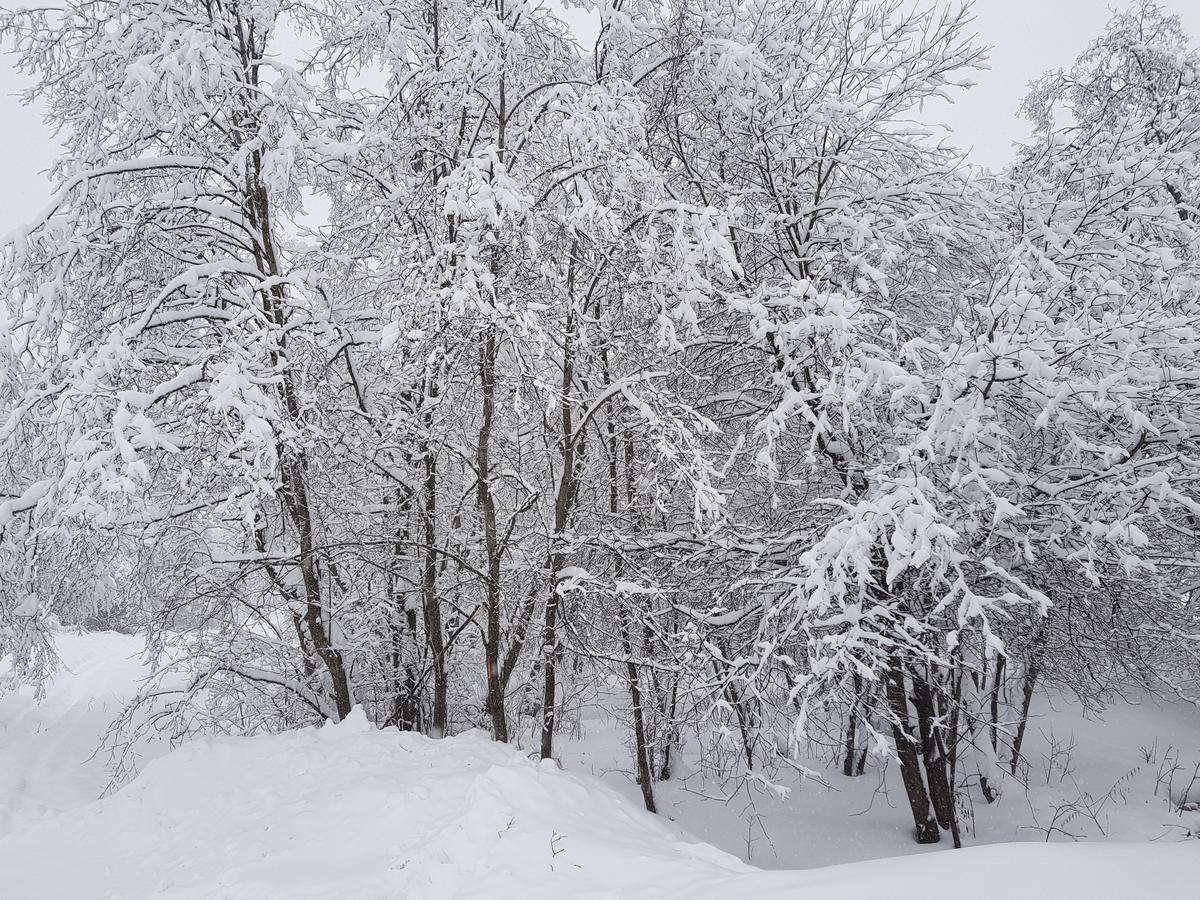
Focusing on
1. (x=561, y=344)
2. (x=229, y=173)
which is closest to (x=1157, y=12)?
(x=561, y=344)

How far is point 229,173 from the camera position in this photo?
6.78m

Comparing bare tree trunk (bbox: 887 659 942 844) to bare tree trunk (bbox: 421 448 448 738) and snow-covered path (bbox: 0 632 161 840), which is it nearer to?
bare tree trunk (bbox: 421 448 448 738)

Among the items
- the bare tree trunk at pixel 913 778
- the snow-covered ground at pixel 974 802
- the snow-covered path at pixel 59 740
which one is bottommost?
the snow-covered path at pixel 59 740

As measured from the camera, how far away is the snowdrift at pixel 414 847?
9.61 ft

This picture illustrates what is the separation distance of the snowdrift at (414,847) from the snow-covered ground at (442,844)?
0.01m

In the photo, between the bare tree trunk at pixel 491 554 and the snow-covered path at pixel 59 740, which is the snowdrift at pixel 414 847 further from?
the snow-covered path at pixel 59 740

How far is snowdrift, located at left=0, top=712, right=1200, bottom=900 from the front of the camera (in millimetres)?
2928

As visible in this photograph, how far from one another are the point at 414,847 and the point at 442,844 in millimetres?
287

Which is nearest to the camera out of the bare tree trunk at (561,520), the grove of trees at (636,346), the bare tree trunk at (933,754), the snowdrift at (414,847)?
the snowdrift at (414,847)

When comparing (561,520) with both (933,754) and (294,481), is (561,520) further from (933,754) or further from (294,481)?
(933,754)

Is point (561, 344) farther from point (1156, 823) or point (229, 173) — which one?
point (1156, 823)

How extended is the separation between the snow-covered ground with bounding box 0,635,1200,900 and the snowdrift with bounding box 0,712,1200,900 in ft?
0.04

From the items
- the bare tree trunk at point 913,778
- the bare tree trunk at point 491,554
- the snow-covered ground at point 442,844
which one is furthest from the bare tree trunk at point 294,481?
the bare tree trunk at point 913,778

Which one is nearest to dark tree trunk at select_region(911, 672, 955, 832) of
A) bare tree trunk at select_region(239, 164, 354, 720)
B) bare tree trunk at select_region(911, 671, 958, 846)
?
bare tree trunk at select_region(911, 671, 958, 846)
